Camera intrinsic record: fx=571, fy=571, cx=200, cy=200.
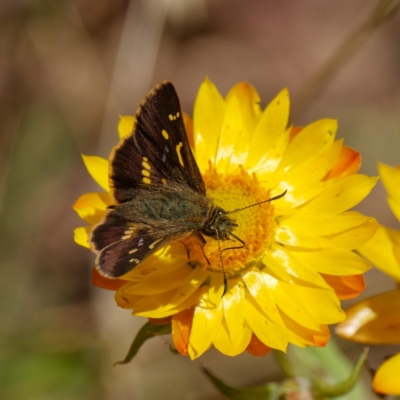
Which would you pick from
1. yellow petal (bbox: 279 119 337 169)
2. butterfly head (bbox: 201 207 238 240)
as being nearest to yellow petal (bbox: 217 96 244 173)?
yellow petal (bbox: 279 119 337 169)

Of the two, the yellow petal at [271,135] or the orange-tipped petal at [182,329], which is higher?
the yellow petal at [271,135]

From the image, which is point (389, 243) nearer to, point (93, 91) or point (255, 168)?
point (255, 168)

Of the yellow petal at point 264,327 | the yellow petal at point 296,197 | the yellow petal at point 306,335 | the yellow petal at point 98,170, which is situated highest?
the yellow petal at point 98,170

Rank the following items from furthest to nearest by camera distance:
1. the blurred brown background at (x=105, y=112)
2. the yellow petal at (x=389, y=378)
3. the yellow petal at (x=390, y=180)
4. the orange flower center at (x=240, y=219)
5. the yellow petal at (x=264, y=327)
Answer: the blurred brown background at (x=105, y=112) < the orange flower center at (x=240, y=219) < the yellow petal at (x=390, y=180) < the yellow petal at (x=264, y=327) < the yellow petal at (x=389, y=378)

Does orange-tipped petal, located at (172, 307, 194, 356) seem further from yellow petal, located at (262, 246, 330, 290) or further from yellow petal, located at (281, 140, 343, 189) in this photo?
yellow petal, located at (281, 140, 343, 189)

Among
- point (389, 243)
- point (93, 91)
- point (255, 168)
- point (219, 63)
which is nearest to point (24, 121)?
point (93, 91)

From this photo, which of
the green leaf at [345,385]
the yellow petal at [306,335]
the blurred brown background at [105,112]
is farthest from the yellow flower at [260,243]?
the blurred brown background at [105,112]

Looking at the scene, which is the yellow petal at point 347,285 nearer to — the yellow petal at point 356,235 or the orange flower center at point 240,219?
the yellow petal at point 356,235
